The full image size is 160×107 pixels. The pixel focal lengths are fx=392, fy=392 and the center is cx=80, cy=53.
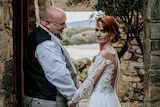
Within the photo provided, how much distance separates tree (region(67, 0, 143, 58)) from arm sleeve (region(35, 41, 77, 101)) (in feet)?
8.53

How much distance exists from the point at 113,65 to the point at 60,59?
57cm

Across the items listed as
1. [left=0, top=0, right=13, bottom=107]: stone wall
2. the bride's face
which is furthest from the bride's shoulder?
[left=0, top=0, right=13, bottom=107]: stone wall

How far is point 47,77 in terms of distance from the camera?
2.92 meters

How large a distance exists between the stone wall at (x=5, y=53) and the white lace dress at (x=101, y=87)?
57cm

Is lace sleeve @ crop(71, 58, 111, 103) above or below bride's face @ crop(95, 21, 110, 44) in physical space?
below

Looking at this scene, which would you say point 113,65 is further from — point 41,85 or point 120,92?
point 120,92

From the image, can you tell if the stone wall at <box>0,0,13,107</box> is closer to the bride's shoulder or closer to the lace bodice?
the lace bodice

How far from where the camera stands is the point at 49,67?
2893mm

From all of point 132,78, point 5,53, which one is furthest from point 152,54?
point 132,78

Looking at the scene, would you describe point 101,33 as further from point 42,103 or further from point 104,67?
point 42,103

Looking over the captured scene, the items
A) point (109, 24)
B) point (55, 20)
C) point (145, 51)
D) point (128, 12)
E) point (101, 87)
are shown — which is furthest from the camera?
point (128, 12)

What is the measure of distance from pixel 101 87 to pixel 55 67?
0.62 meters

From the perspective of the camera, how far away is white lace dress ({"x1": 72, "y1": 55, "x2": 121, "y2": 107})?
10.6 feet

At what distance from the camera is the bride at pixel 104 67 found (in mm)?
3234
